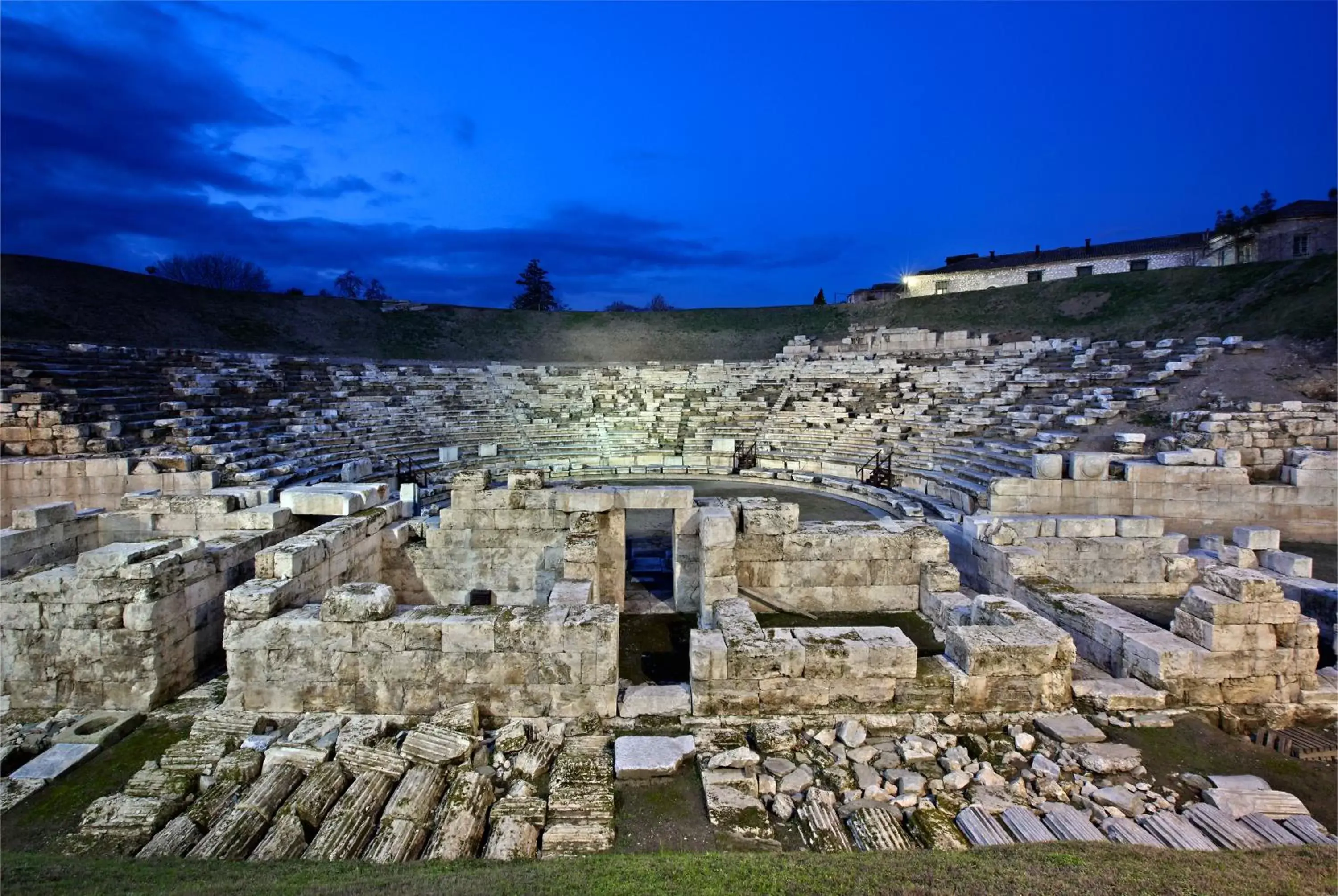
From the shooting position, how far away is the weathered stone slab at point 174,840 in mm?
4121

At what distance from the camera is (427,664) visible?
5.88m

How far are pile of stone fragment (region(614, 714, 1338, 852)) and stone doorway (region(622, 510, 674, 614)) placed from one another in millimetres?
3788

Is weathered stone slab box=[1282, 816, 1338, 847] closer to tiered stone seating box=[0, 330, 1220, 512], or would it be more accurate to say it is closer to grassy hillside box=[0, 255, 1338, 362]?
tiered stone seating box=[0, 330, 1220, 512]

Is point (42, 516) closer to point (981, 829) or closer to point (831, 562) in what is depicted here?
point (831, 562)

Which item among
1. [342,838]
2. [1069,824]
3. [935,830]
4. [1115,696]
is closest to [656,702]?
[935,830]

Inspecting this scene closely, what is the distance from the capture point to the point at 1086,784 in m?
4.86

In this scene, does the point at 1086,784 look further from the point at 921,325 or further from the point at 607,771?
the point at 921,325

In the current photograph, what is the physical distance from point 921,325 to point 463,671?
38584 mm

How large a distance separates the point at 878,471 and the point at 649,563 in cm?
870

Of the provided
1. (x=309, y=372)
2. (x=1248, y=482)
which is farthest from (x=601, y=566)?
(x=309, y=372)

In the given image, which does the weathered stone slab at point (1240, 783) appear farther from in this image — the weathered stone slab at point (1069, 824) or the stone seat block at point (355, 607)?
the stone seat block at point (355, 607)

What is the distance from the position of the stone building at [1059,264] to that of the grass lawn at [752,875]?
4336cm

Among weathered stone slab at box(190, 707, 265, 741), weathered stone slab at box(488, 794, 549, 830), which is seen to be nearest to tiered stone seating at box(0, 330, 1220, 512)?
weathered stone slab at box(190, 707, 265, 741)

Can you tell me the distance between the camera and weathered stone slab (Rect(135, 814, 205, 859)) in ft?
13.5
